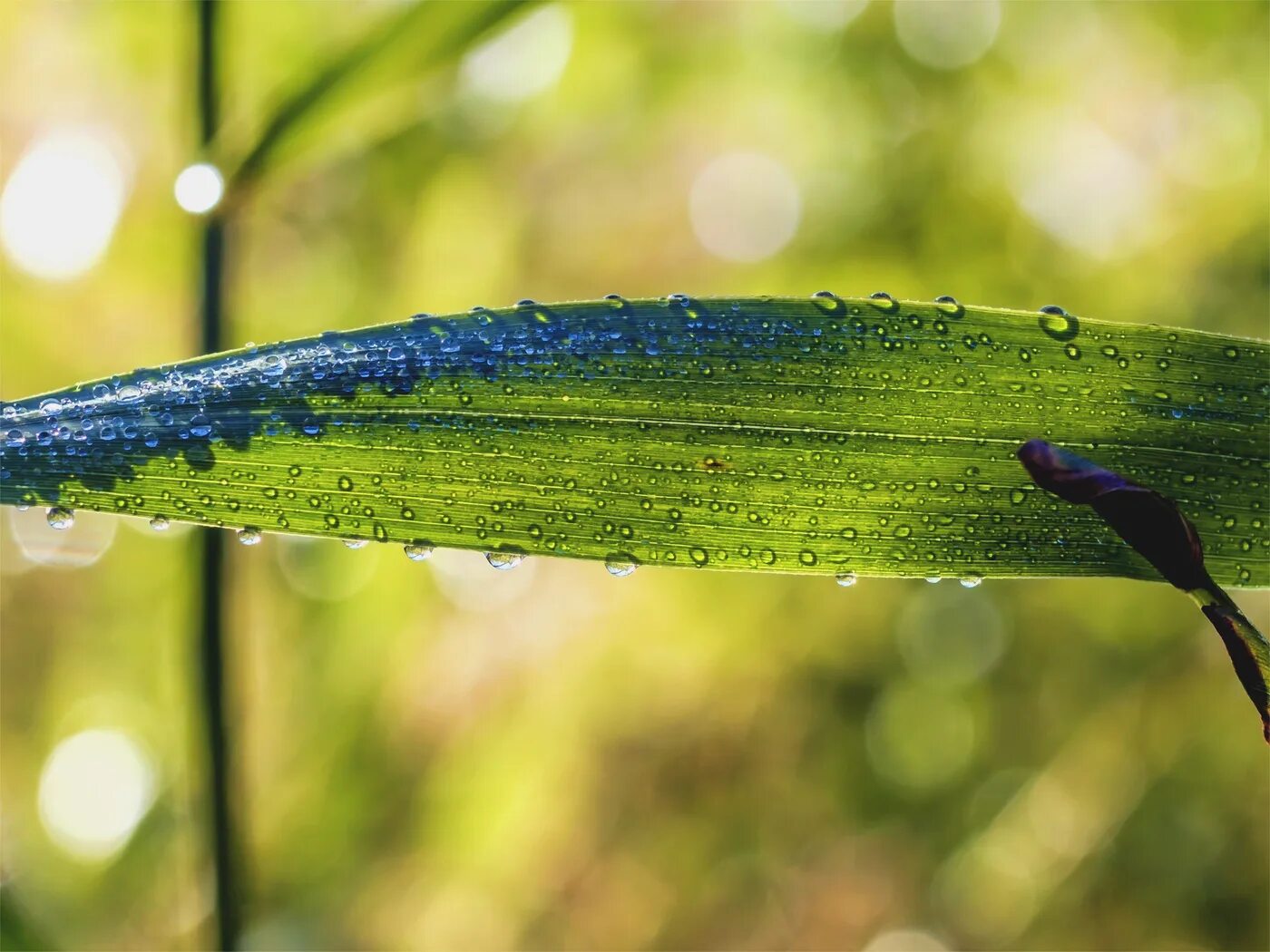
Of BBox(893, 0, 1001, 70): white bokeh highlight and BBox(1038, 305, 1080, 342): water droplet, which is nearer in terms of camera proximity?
BBox(1038, 305, 1080, 342): water droplet

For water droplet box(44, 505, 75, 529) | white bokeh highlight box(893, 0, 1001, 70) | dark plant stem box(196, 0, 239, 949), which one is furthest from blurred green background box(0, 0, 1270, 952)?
water droplet box(44, 505, 75, 529)

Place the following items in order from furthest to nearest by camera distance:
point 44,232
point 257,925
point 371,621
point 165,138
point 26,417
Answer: point 165,138 < point 44,232 < point 371,621 < point 257,925 < point 26,417

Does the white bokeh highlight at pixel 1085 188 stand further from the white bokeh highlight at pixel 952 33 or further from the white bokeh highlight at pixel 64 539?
the white bokeh highlight at pixel 64 539

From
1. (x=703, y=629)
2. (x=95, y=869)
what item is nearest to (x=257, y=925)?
(x=95, y=869)

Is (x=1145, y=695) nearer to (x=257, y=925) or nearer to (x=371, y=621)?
(x=371, y=621)

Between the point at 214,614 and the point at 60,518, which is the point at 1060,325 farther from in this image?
the point at 214,614

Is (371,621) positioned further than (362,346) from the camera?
Yes

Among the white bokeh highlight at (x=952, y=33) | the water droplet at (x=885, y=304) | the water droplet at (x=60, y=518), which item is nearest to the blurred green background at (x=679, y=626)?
the white bokeh highlight at (x=952, y=33)

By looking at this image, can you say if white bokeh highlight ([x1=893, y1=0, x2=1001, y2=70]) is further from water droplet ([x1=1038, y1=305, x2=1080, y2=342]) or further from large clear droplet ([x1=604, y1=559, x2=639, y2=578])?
large clear droplet ([x1=604, y1=559, x2=639, y2=578])
